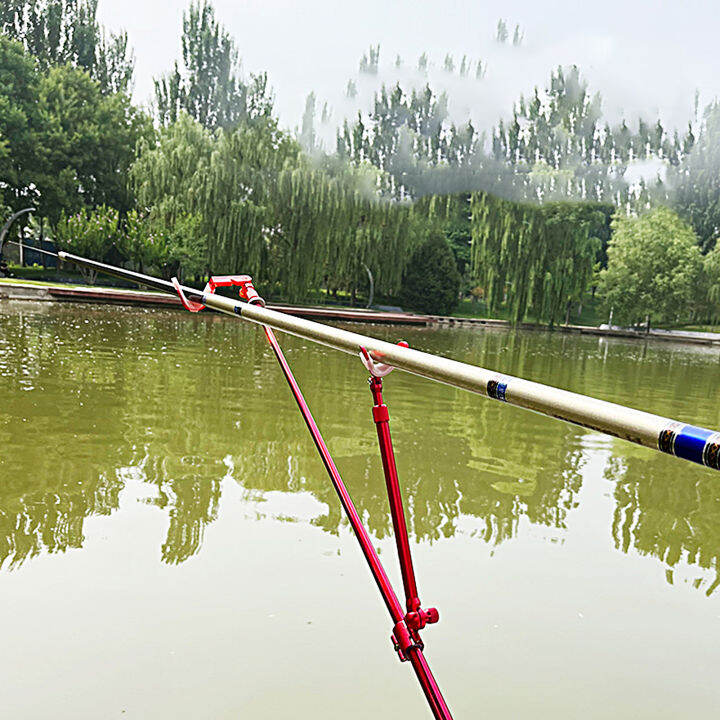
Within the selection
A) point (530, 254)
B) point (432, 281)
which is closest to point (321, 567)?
point (530, 254)

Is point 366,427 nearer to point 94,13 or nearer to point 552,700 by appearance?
point 552,700

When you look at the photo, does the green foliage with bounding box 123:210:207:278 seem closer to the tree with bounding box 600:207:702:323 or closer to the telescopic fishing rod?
the tree with bounding box 600:207:702:323

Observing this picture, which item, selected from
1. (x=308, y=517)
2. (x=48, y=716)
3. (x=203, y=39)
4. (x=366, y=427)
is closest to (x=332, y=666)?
(x=48, y=716)

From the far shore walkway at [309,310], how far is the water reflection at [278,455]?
5931mm

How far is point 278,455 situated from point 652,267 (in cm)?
2860

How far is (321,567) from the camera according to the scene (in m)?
2.68

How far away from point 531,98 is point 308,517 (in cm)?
2874

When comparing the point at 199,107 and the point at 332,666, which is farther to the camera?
the point at 199,107

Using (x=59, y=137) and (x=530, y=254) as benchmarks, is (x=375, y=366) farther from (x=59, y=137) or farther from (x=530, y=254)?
(x=59, y=137)

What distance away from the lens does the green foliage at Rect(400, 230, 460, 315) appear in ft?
110

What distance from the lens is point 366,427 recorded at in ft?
18.0

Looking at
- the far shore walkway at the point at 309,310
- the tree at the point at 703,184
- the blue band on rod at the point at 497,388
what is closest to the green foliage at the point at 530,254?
the far shore walkway at the point at 309,310

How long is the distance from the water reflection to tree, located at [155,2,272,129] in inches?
858

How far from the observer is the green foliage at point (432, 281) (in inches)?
1321
